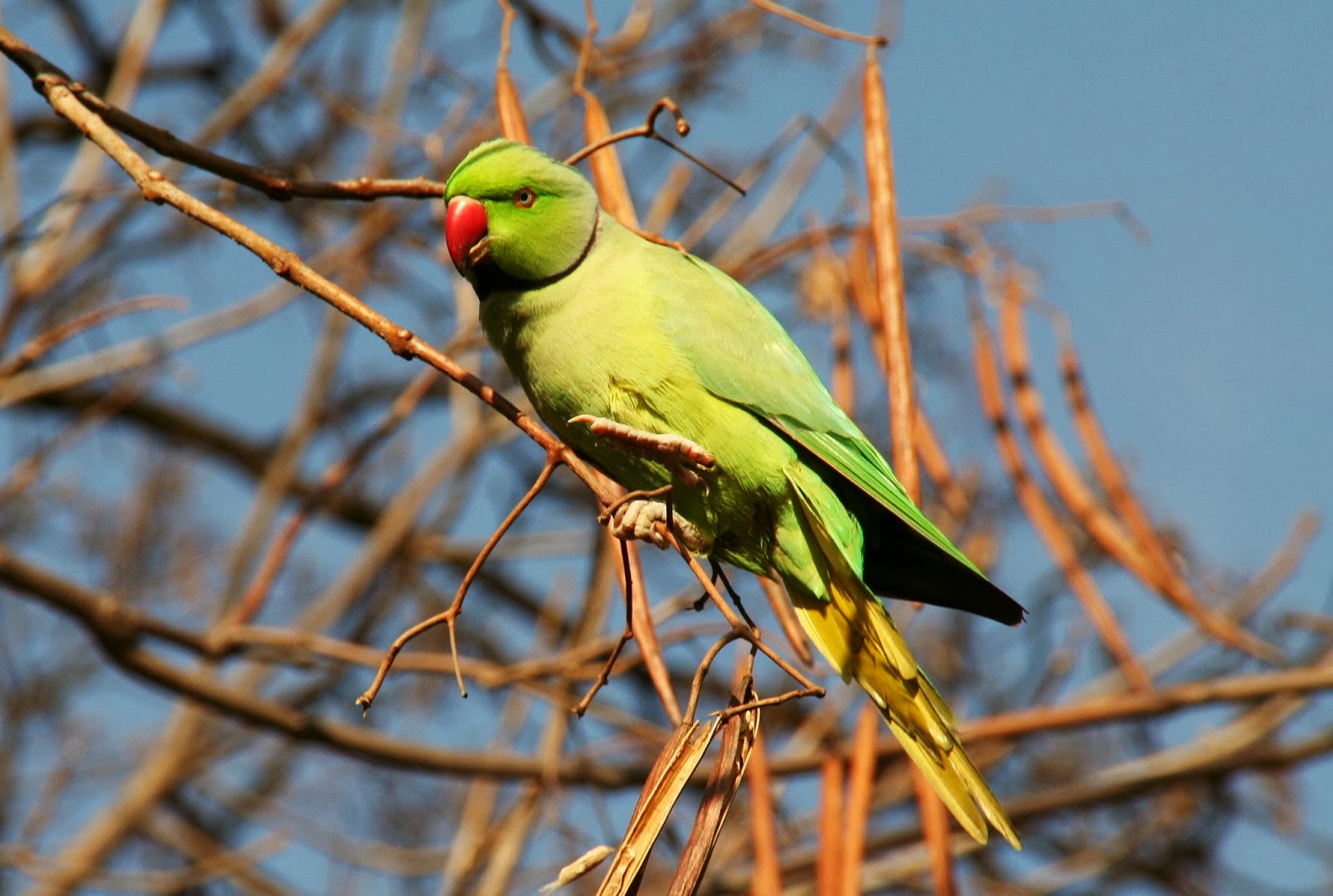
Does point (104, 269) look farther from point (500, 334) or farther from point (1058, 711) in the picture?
point (1058, 711)

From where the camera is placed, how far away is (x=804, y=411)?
2566mm

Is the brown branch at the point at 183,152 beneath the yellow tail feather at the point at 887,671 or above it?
above

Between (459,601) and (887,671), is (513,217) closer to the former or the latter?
(459,601)

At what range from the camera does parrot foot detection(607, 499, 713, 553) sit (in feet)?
7.11

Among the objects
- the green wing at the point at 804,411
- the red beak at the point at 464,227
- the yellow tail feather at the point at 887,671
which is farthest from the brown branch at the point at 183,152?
the yellow tail feather at the point at 887,671

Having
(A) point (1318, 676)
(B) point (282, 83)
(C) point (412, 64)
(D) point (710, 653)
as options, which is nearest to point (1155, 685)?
(A) point (1318, 676)

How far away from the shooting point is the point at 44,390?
3.72m

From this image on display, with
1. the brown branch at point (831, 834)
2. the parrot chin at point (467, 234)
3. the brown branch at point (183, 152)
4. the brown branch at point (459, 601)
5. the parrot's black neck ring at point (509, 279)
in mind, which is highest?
the brown branch at point (183, 152)

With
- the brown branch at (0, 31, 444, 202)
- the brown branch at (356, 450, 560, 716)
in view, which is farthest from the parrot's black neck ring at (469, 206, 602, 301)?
the brown branch at (356, 450, 560, 716)

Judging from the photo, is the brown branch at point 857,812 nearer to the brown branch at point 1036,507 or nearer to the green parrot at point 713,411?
the green parrot at point 713,411

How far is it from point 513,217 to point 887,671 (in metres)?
1.16

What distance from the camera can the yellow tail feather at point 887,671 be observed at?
89.8 inches

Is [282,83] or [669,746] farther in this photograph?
[282,83]

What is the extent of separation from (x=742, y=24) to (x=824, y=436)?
3892 millimetres
